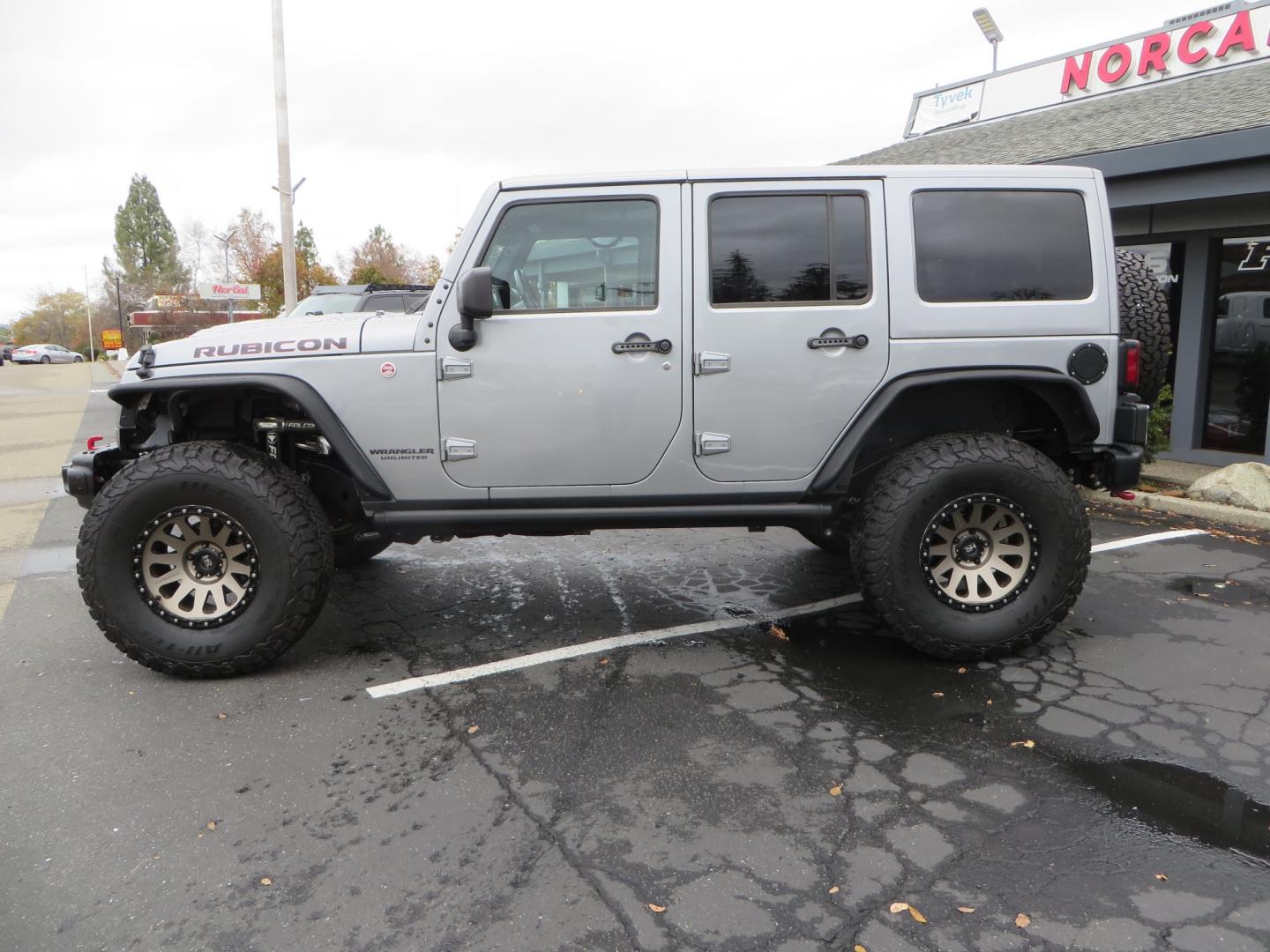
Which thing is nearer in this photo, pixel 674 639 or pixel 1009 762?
pixel 1009 762

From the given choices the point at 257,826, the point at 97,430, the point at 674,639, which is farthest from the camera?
the point at 97,430

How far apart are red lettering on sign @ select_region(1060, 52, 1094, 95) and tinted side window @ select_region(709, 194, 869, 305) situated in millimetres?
11594

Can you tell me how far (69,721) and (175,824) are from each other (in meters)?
1.08

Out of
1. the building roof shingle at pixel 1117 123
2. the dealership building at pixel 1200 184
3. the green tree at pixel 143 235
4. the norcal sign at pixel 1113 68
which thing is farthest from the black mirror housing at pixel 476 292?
the green tree at pixel 143 235

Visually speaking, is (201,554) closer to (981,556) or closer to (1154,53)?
(981,556)

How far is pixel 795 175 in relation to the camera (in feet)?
13.0

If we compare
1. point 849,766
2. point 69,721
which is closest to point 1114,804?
point 849,766

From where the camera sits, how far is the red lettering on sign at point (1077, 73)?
1295 cm

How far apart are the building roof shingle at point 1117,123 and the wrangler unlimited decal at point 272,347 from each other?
24.4 ft

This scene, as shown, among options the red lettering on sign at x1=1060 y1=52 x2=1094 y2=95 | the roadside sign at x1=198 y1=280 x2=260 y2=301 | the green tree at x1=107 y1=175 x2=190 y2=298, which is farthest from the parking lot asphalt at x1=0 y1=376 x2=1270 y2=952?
the green tree at x1=107 y1=175 x2=190 y2=298

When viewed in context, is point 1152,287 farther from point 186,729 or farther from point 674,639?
point 186,729

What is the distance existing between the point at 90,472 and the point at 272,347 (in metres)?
1.04

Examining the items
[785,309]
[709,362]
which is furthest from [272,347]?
[785,309]

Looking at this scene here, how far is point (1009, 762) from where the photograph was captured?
3.10m
